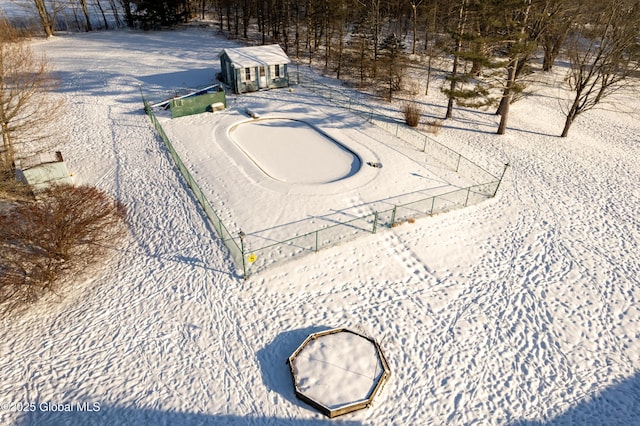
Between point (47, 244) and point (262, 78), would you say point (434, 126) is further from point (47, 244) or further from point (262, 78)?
point (47, 244)

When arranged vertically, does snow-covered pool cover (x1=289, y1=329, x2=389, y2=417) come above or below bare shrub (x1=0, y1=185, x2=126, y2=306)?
below

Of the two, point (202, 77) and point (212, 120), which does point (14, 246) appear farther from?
point (202, 77)

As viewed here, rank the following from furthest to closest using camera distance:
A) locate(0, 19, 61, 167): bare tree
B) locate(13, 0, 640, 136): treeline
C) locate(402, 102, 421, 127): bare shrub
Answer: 1. locate(402, 102, 421, 127): bare shrub
2. locate(13, 0, 640, 136): treeline
3. locate(0, 19, 61, 167): bare tree

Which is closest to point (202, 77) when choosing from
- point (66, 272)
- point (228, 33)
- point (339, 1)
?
point (339, 1)

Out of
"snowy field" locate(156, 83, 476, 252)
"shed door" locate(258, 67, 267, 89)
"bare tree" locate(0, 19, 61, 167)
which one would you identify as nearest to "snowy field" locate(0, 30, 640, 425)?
"snowy field" locate(156, 83, 476, 252)

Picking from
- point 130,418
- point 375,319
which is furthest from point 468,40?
point 130,418

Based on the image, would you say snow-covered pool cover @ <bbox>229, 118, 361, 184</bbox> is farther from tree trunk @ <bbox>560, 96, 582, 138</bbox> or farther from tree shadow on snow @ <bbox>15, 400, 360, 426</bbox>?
tree trunk @ <bbox>560, 96, 582, 138</bbox>

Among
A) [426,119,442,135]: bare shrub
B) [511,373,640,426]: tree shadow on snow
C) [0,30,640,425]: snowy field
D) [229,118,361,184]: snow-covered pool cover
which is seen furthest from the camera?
[426,119,442,135]: bare shrub
